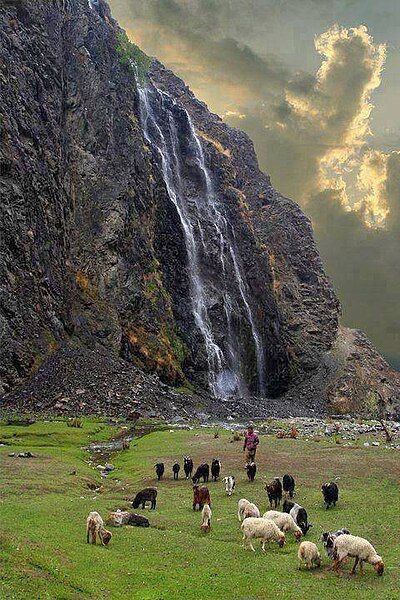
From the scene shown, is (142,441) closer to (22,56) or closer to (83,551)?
(83,551)

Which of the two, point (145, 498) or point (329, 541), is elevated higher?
point (329, 541)

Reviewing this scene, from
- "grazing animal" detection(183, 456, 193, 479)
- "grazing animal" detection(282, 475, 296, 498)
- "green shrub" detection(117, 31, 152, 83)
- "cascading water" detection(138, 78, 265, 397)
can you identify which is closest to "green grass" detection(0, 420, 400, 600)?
"grazing animal" detection(282, 475, 296, 498)

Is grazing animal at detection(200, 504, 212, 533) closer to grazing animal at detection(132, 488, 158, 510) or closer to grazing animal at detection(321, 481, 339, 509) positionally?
grazing animal at detection(132, 488, 158, 510)

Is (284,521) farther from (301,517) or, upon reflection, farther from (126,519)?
(126,519)

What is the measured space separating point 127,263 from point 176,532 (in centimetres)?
6523

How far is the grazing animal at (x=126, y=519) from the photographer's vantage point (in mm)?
19438

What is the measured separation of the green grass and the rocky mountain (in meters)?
27.2

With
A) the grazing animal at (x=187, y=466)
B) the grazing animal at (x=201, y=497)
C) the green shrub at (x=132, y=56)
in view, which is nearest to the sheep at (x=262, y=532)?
the grazing animal at (x=201, y=497)

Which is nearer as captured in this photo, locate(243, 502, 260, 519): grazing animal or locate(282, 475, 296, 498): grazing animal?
locate(243, 502, 260, 519): grazing animal

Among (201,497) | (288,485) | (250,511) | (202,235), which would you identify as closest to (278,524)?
(250,511)

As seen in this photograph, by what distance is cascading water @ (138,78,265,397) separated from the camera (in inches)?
3664

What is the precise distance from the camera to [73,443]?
41062 millimetres

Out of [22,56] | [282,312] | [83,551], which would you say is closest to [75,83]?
[22,56]

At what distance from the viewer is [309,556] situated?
15.0 meters
